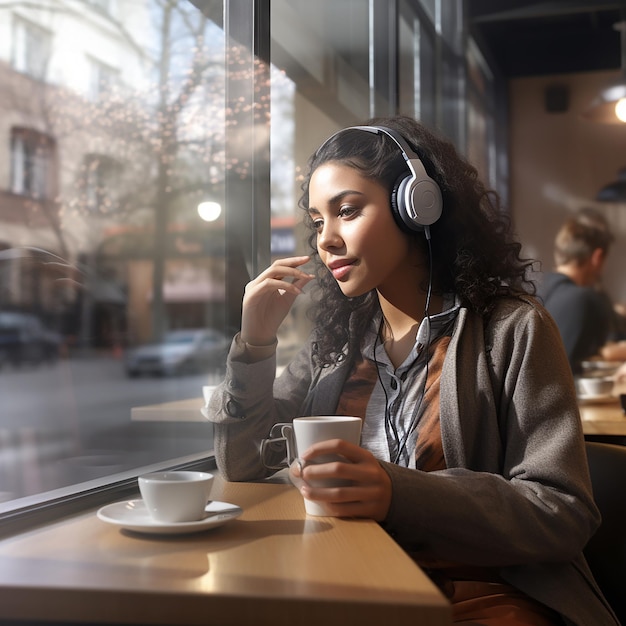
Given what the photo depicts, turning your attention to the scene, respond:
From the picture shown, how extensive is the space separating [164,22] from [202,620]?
5.82 ft

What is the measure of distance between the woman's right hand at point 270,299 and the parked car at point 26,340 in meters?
0.41

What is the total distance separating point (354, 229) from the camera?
1.27m

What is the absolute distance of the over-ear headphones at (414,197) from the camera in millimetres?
1248

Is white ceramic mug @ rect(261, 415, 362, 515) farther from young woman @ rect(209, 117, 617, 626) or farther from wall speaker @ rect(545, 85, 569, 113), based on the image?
wall speaker @ rect(545, 85, 569, 113)

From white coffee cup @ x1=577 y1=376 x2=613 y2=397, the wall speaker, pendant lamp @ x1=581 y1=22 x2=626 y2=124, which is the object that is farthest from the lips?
the wall speaker

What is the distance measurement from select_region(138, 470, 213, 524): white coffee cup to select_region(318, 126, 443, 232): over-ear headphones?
0.58 m

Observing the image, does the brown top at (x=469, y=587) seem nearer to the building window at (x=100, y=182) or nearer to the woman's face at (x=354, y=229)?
the woman's face at (x=354, y=229)

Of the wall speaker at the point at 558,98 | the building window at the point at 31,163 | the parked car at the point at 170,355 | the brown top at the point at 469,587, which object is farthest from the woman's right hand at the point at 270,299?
the wall speaker at the point at 558,98

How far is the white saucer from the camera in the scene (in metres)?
0.85

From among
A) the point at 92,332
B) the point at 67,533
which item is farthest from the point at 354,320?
the point at 92,332

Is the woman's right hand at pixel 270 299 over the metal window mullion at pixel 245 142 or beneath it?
beneath

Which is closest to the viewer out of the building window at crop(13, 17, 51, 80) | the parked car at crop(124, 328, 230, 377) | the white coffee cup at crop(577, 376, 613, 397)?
the building window at crop(13, 17, 51, 80)

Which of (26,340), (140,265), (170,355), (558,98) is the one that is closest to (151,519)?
(26,340)

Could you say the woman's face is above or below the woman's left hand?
above
